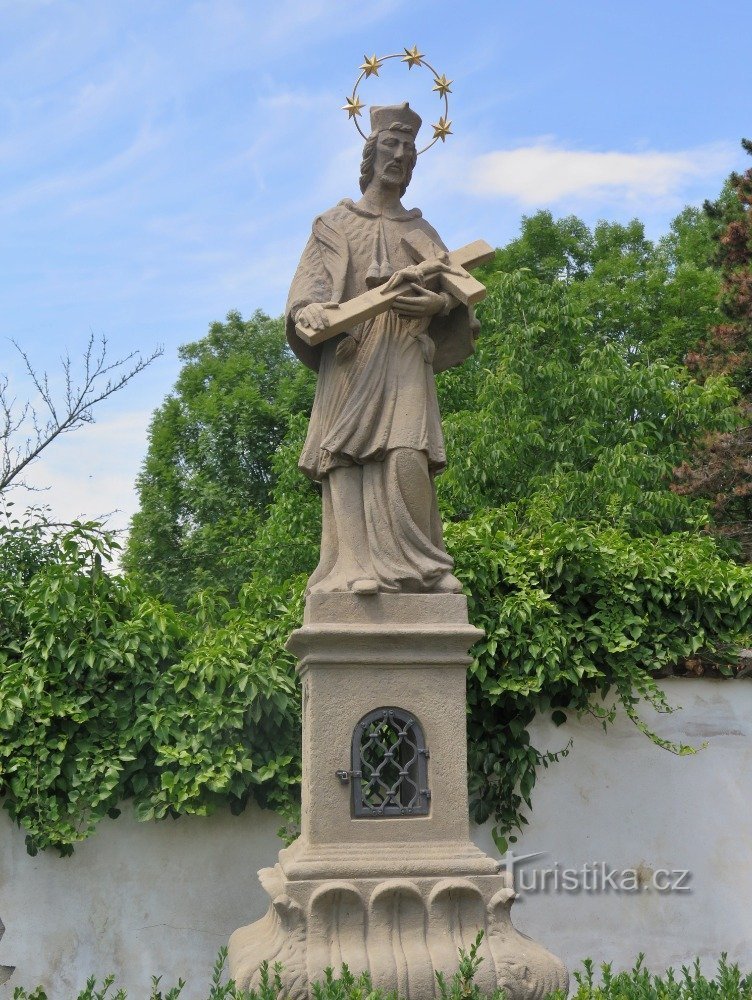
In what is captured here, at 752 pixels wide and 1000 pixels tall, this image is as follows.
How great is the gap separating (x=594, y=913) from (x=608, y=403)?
247 inches

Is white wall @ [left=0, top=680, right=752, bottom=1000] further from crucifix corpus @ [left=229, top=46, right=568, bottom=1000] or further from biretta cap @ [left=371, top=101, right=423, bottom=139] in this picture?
biretta cap @ [left=371, top=101, right=423, bottom=139]

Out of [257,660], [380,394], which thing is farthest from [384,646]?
[257,660]

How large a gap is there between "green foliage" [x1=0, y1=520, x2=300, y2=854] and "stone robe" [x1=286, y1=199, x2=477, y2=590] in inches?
62.0

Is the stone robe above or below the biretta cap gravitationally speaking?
below

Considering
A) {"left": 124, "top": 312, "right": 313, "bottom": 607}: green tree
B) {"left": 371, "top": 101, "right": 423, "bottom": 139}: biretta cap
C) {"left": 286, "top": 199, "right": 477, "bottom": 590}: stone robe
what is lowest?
{"left": 286, "top": 199, "right": 477, "bottom": 590}: stone robe

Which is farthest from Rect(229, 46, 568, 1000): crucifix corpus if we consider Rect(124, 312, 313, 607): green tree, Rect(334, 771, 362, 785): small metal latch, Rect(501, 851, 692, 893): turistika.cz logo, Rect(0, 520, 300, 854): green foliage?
Rect(124, 312, 313, 607): green tree

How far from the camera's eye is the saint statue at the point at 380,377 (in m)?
5.02

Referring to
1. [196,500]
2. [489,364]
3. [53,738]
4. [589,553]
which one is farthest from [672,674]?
[196,500]

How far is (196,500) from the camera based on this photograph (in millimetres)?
17766

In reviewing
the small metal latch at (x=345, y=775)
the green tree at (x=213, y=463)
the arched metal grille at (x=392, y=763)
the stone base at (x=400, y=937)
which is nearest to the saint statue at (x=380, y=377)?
the arched metal grille at (x=392, y=763)

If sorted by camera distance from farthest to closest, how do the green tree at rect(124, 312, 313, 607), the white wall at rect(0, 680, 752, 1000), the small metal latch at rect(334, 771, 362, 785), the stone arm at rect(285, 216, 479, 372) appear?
the green tree at rect(124, 312, 313, 607), the white wall at rect(0, 680, 752, 1000), the stone arm at rect(285, 216, 479, 372), the small metal latch at rect(334, 771, 362, 785)

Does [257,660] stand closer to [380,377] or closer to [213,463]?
[380,377]

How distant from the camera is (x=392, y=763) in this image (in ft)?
15.9

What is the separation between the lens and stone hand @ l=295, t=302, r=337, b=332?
5.07 metres
